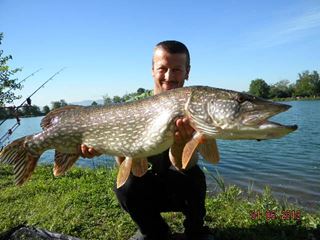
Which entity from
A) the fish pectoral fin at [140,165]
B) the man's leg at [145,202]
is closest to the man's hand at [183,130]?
the fish pectoral fin at [140,165]

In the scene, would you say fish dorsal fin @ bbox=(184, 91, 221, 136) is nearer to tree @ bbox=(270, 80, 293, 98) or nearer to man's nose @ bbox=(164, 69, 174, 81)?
man's nose @ bbox=(164, 69, 174, 81)

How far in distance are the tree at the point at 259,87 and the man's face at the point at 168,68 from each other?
8214 cm

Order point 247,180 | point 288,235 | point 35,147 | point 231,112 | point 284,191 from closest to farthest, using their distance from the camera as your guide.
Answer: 1. point 231,112
2. point 35,147
3. point 288,235
4. point 284,191
5. point 247,180

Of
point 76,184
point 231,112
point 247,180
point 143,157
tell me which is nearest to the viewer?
point 231,112

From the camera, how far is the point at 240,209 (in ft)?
15.0

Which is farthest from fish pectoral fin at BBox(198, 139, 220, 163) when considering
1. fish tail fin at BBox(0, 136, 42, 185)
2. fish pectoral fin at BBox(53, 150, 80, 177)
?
fish tail fin at BBox(0, 136, 42, 185)

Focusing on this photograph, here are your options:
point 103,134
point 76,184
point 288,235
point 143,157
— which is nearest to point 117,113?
point 103,134

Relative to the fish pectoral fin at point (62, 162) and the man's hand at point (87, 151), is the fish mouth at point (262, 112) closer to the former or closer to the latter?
the man's hand at point (87, 151)

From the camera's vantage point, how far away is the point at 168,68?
3.97m

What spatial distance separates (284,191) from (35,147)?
224 inches

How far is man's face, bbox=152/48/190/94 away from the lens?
3957 millimetres

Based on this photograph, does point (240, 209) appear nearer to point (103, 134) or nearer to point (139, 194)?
point (139, 194)

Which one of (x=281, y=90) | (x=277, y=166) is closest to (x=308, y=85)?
(x=281, y=90)

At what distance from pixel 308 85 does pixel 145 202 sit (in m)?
86.6
